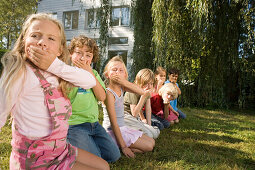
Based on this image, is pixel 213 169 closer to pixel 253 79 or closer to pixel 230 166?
pixel 230 166

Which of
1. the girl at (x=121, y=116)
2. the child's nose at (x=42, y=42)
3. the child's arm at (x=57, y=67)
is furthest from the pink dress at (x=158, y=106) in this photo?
the child's nose at (x=42, y=42)

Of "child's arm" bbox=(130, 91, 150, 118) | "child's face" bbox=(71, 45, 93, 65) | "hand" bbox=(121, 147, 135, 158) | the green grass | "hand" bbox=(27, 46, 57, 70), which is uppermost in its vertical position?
"child's face" bbox=(71, 45, 93, 65)

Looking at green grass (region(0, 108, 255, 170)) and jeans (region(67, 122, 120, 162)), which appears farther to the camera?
green grass (region(0, 108, 255, 170))

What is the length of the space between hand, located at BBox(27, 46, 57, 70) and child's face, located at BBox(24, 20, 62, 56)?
0.16ft

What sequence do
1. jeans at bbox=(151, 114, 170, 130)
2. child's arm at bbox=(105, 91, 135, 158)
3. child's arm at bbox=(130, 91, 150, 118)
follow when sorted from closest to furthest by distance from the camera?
child's arm at bbox=(105, 91, 135, 158) < child's arm at bbox=(130, 91, 150, 118) < jeans at bbox=(151, 114, 170, 130)

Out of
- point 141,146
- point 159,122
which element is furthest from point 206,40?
point 141,146

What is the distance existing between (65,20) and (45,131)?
46.9 feet

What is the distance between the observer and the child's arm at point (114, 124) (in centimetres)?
226

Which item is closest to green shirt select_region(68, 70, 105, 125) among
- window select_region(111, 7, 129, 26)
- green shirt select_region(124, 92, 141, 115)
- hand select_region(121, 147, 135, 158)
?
hand select_region(121, 147, 135, 158)

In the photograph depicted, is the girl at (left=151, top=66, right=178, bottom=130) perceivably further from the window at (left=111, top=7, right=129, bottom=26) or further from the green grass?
the window at (left=111, top=7, right=129, bottom=26)

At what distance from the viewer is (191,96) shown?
22.2ft

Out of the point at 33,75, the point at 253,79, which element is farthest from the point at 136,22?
the point at 33,75

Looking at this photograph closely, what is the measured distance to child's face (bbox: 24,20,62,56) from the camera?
1229 mm

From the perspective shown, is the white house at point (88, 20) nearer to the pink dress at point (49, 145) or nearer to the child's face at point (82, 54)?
the child's face at point (82, 54)
